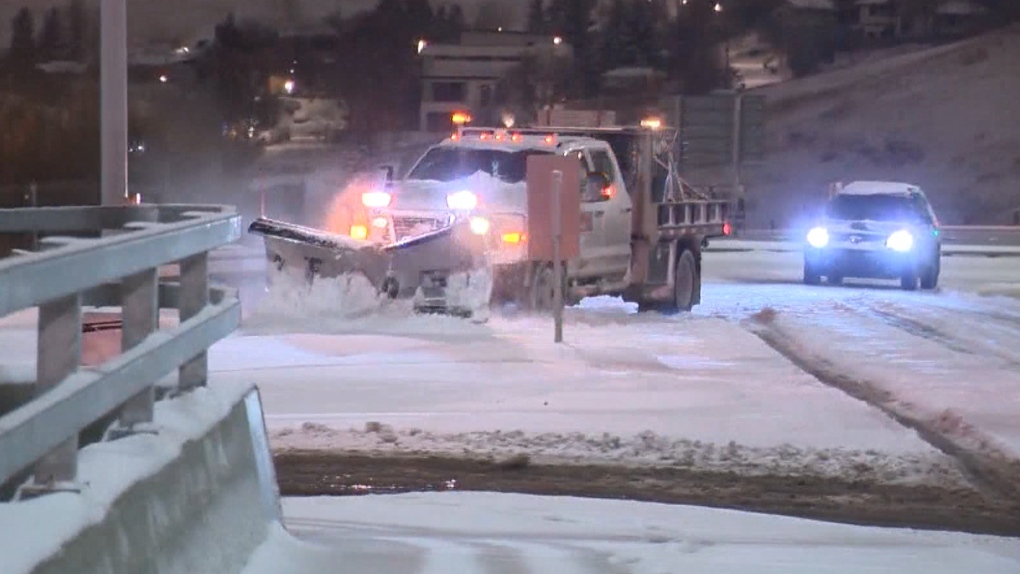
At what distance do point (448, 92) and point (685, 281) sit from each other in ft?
280

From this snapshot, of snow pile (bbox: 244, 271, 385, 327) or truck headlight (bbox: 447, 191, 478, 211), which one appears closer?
snow pile (bbox: 244, 271, 385, 327)

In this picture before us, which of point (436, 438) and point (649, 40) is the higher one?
point (649, 40)

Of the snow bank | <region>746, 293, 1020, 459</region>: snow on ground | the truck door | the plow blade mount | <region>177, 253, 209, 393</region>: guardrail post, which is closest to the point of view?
<region>177, 253, 209, 393</region>: guardrail post

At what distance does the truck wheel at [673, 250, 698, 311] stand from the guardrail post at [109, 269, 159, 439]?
18320 mm

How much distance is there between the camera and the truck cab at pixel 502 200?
19172 mm

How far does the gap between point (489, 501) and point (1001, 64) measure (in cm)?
11505

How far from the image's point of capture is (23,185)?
57688 millimetres

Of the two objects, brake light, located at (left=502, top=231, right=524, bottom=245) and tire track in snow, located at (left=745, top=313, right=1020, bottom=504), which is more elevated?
brake light, located at (left=502, top=231, right=524, bottom=245)

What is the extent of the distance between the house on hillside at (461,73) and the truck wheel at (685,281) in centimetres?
7936

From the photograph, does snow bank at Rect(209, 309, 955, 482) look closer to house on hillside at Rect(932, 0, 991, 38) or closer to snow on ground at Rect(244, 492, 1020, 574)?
snow on ground at Rect(244, 492, 1020, 574)

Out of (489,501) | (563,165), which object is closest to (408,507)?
(489,501)

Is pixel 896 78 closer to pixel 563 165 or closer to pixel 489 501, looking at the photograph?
pixel 563 165

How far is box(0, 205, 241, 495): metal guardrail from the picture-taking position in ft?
13.5

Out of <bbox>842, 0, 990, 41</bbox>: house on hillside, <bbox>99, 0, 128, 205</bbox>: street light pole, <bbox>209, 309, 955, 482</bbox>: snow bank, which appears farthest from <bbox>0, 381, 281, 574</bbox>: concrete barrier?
<bbox>842, 0, 990, 41</bbox>: house on hillside
